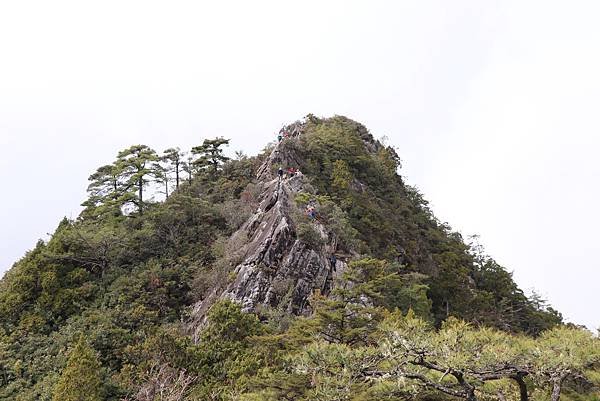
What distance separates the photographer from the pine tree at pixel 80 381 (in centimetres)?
1292

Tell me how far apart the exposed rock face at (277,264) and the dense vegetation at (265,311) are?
72 cm

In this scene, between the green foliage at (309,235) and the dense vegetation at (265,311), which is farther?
the green foliage at (309,235)

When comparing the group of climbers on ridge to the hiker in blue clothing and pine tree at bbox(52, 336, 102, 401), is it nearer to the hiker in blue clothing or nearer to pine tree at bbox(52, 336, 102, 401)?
the hiker in blue clothing

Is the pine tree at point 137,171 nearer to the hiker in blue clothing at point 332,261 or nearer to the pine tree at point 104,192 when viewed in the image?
the pine tree at point 104,192

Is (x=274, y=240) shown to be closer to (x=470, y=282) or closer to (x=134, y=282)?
(x=134, y=282)

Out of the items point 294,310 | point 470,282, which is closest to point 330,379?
point 294,310

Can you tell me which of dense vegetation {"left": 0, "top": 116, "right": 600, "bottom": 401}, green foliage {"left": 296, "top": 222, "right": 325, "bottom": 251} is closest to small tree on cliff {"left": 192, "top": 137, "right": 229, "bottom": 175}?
dense vegetation {"left": 0, "top": 116, "right": 600, "bottom": 401}

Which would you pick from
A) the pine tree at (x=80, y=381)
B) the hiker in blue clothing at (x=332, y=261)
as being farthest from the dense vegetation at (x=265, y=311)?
the hiker in blue clothing at (x=332, y=261)

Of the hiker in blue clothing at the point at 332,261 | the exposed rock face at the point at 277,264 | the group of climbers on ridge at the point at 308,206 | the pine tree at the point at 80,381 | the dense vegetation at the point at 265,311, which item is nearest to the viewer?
the dense vegetation at the point at 265,311

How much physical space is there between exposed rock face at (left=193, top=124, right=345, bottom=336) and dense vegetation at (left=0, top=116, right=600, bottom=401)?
72cm

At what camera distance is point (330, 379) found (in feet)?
22.6

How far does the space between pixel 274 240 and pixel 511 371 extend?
1441cm

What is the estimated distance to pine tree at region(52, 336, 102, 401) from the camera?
1292 centimetres

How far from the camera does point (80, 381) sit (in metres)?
13.1
